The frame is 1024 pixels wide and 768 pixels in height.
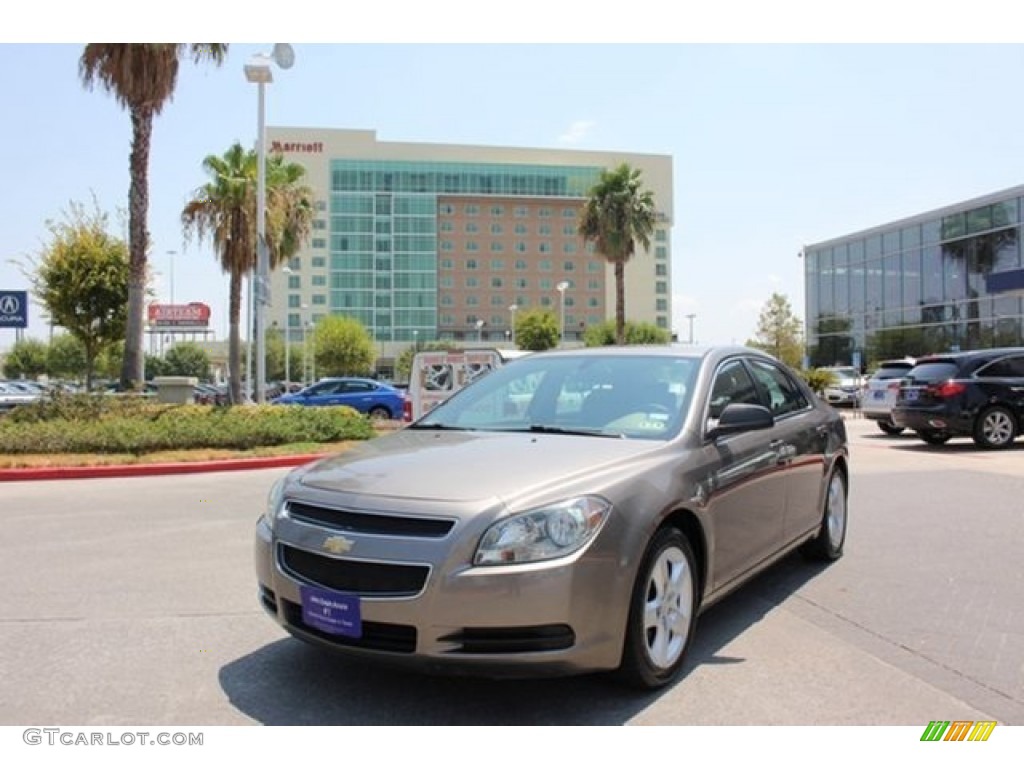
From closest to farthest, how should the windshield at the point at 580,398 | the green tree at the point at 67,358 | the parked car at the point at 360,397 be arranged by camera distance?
the windshield at the point at 580,398 < the parked car at the point at 360,397 < the green tree at the point at 67,358

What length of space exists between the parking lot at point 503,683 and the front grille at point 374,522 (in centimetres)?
78

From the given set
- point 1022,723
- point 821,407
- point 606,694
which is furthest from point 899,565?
point 606,694

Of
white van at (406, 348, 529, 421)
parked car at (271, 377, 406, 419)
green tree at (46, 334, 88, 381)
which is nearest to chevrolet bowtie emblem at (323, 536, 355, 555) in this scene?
white van at (406, 348, 529, 421)

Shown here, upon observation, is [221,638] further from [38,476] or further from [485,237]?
[485,237]

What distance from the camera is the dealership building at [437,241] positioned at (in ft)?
359

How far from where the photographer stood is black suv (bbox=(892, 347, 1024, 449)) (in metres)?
13.9

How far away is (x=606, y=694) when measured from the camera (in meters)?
3.64

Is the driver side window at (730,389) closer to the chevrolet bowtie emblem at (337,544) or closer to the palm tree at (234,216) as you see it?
the chevrolet bowtie emblem at (337,544)

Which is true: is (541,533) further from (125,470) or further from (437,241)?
(437,241)

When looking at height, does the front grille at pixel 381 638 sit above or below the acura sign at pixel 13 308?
below

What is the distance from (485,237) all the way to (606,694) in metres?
112

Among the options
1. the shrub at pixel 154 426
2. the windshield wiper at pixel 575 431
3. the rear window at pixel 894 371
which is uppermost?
the rear window at pixel 894 371

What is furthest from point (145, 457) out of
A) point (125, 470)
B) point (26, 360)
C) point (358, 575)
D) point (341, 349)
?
point (26, 360)
